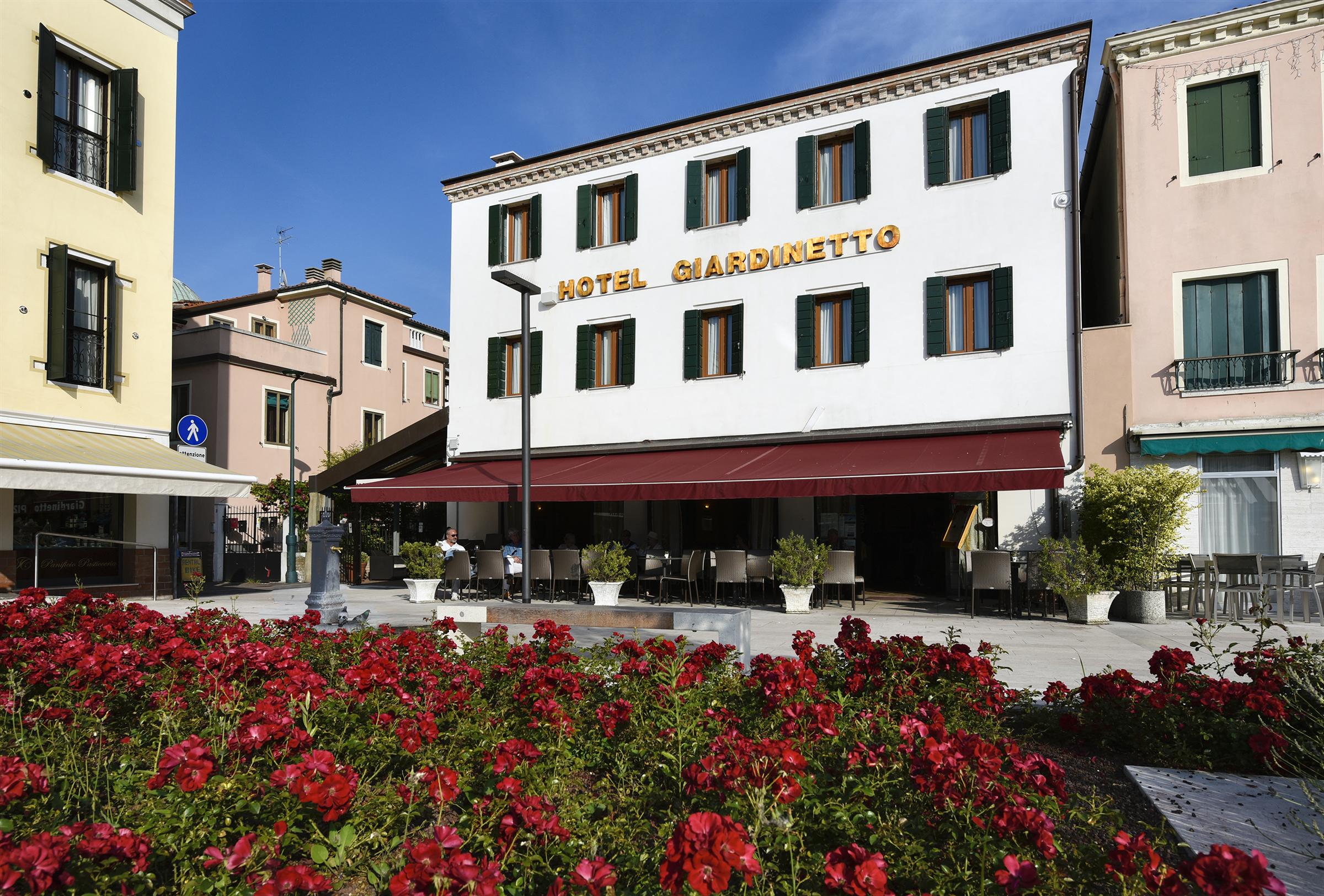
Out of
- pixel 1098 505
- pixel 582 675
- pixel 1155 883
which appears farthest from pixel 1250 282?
pixel 1155 883

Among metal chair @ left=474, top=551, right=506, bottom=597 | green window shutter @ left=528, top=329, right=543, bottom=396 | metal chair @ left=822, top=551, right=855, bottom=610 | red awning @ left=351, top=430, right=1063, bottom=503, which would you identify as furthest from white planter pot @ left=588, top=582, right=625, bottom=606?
green window shutter @ left=528, top=329, right=543, bottom=396

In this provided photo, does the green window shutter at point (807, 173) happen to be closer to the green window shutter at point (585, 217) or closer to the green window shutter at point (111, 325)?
the green window shutter at point (585, 217)

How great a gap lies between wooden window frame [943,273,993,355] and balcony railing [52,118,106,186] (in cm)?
1531

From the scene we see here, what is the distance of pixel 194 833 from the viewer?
8.88 feet

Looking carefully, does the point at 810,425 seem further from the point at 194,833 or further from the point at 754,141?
the point at 194,833

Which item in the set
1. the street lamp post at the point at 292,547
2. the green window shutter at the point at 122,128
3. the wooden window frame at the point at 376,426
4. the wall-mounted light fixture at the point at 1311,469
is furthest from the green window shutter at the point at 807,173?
the wooden window frame at the point at 376,426

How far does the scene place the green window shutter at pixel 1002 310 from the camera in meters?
14.0

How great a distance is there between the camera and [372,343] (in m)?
32.0

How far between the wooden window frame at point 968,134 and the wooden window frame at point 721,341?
188 inches

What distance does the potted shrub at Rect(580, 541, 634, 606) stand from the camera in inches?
549

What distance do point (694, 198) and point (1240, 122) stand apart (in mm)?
9293

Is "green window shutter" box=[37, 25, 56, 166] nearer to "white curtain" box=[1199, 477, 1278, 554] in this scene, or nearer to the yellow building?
the yellow building

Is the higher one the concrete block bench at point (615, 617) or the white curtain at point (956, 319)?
the white curtain at point (956, 319)

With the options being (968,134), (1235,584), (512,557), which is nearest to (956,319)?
(968,134)
